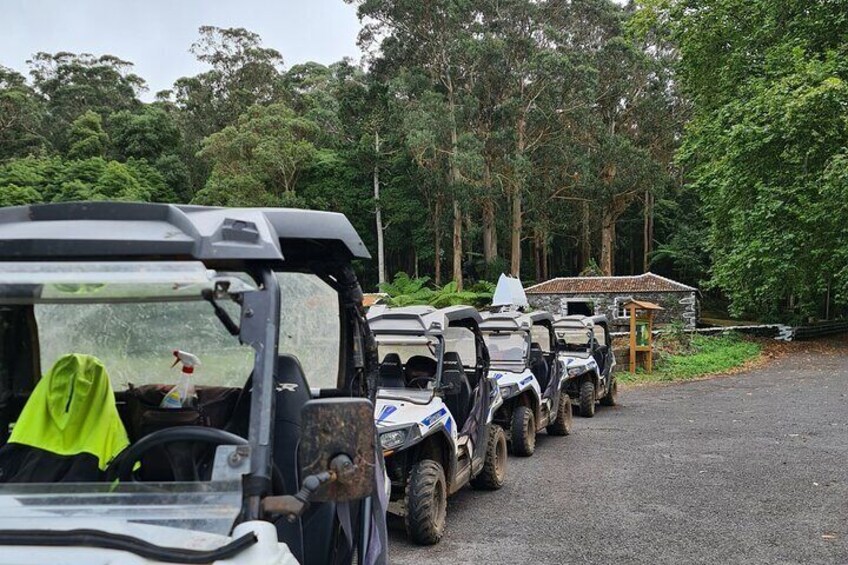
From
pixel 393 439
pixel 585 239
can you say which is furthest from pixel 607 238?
pixel 393 439

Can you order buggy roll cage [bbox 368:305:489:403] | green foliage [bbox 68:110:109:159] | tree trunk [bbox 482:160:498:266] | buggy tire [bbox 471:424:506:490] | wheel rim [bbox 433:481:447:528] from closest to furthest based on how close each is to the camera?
wheel rim [bbox 433:481:447:528]
buggy roll cage [bbox 368:305:489:403]
buggy tire [bbox 471:424:506:490]
tree trunk [bbox 482:160:498:266]
green foliage [bbox 68:110:109:159]

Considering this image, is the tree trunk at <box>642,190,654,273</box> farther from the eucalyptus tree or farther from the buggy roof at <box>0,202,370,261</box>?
the buggy roof at <box>0,202,370,261</box>

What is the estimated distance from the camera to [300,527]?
9.08ft

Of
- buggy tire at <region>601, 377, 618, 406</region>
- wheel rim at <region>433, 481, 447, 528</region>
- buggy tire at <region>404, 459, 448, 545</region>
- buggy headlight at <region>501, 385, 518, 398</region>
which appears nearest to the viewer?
buggy tire at <region>404, 459, 448, 545</region>

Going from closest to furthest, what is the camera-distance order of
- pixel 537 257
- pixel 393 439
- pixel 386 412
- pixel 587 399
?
1. pixel 393 439
2. pixel 386 412
3. pixel 587 399
4. pixel 537 257

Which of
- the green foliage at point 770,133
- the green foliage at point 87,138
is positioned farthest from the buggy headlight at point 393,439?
the green foliage at point 87,138

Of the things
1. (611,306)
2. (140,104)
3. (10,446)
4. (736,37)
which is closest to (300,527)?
(10,446)

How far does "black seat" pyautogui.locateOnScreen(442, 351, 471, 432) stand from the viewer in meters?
7.42

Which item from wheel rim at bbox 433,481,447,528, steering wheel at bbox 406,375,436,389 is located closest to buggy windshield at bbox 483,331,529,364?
steering wheel at bbox 406,375,436,389

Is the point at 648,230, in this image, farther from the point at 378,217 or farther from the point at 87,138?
the point at 87,138

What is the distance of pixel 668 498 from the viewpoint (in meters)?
7.44

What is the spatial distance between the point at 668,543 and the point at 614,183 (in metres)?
36.8

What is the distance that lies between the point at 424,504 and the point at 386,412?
0.84 metres

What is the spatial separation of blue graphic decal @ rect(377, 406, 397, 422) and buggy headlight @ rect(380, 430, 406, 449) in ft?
0.64
